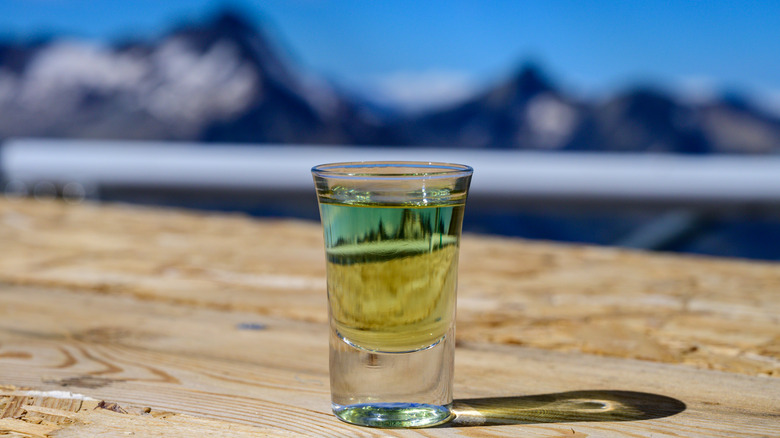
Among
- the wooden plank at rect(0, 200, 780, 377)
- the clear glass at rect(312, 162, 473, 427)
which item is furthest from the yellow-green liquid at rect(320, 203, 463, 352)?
the wooden plank at rect(0, 200, 780, 377)

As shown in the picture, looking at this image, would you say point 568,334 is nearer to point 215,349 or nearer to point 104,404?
point 215,349

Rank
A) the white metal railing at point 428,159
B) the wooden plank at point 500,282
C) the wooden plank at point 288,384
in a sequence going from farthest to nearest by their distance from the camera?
the white metal railing at point 428,159 < the wooden plank at point 500,282 < the wooden plank at point 288,384

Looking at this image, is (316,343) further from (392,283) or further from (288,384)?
(392,283)

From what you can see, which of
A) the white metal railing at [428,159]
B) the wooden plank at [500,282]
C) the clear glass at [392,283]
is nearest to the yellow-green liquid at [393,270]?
the clear glass at [392,283]

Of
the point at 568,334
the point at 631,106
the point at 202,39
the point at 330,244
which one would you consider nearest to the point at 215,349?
the point at 330,244

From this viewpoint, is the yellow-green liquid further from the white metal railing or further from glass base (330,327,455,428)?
the white metal railing

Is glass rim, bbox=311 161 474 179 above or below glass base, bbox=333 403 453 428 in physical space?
above

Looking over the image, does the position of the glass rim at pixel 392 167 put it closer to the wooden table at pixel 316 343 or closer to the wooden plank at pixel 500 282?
the wooden table at pixel 316 343

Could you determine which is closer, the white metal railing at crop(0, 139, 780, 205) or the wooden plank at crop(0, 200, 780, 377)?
the wooden plank at crop(0, 200, 780, 377)
